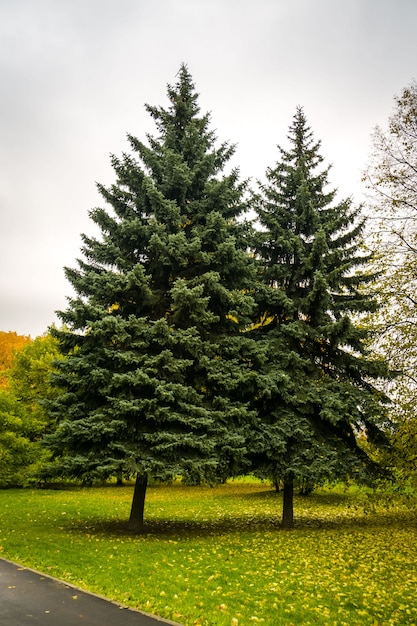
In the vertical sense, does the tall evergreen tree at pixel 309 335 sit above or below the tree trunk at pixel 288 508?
above

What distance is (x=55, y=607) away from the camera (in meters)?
5.93

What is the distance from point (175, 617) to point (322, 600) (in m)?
2.25

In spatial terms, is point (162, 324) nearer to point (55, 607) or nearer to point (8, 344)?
point (55, 607)

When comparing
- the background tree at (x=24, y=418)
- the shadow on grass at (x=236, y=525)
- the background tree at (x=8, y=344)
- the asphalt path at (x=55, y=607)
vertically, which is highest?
the background tree at (x=8, y=344)

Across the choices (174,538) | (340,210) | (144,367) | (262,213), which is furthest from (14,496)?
(340,210)

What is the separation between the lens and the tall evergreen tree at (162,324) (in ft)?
32.5

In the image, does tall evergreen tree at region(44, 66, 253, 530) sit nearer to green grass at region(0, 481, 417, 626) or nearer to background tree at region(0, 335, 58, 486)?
green grass at region(0, 481, 417, 626)

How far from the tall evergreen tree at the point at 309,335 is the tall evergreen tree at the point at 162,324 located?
112 centimetres

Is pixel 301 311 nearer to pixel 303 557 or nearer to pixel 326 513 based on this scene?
pixel 303 557

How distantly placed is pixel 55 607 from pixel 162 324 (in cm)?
591

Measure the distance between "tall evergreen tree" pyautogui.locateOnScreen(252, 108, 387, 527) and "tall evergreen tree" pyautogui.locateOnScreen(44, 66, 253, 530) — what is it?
1.12m

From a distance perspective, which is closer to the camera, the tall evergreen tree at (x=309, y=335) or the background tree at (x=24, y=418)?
the tall evergreen tree at (x=309, y=335)

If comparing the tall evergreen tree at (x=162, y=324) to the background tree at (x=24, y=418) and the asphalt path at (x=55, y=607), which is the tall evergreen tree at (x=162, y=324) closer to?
the asphalt path at (x=55, y=607)

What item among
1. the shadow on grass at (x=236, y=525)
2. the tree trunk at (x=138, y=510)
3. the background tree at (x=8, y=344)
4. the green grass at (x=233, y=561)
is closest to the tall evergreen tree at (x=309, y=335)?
the shadow on grass at (x=236, y=525)
